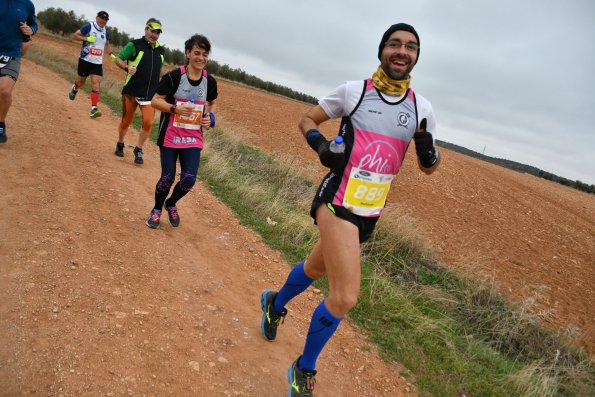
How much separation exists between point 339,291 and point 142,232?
2.97m

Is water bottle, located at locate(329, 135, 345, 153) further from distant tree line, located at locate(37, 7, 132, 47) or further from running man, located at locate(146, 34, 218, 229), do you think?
distant tree line, located at locate(37, 7, 132, 47)

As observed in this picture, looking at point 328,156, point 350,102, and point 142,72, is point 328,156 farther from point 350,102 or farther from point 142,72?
point 142,72

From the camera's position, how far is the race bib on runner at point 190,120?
4.59 metres

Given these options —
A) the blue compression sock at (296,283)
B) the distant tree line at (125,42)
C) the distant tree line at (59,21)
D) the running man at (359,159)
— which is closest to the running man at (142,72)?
the blue compression sock at (296,283)

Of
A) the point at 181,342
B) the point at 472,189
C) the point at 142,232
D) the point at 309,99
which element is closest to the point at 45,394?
the point at 181,342

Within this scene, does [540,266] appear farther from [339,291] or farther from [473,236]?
[339,291]

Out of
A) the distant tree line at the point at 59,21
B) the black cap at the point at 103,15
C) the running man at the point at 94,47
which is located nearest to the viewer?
the black cap at the point at 103,15

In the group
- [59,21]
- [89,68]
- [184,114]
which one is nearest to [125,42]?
[59,21]

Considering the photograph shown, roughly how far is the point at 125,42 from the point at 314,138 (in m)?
56.3

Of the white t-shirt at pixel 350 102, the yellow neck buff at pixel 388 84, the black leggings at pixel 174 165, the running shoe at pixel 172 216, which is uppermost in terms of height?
the yellow neck buff at pixel 388 84

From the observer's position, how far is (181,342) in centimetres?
307

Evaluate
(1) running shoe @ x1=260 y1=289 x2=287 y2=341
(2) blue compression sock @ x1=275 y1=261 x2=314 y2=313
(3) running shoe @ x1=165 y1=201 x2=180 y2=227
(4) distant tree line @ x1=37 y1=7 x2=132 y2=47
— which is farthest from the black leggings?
(4) distant tree line @ x1=37 y1=7 x2=132 y2=47

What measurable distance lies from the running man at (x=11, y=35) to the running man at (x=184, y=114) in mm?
2682

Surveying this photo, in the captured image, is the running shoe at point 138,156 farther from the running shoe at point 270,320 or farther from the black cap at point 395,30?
the black cap at point 395,30
